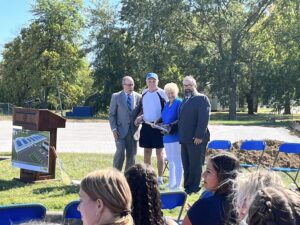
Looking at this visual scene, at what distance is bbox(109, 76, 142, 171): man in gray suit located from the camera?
8844mm

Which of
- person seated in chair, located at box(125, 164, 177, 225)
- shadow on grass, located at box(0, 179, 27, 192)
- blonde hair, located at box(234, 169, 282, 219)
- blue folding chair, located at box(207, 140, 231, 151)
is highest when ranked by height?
blonde hair, located at box(234, 169, 282, 219)

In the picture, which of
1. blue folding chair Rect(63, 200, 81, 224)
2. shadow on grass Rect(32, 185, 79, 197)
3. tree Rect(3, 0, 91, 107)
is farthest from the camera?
tree Rect(3, 0, 91, 107)

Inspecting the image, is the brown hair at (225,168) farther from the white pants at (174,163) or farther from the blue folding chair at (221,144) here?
the blue folding chair at (221,144)

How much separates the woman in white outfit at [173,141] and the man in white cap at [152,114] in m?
0.27

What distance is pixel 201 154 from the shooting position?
26.6 feet

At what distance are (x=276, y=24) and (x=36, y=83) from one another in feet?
81.6

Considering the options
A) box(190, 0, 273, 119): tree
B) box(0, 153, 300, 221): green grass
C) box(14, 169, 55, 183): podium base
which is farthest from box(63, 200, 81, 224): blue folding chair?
box(190, 0, 273, 119): tree

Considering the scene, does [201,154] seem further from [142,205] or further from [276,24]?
[276,24]

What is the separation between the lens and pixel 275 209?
5.86ft

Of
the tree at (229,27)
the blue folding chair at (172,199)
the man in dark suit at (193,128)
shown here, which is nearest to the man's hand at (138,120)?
the man in dark suit at (193,128)

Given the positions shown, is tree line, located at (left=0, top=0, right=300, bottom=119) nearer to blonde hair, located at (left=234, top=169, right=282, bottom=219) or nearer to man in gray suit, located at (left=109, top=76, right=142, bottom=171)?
man in gray suit, located at (left=109, top=76, right=142, bottom=171)

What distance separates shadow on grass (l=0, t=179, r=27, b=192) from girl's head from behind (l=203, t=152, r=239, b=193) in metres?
5.53

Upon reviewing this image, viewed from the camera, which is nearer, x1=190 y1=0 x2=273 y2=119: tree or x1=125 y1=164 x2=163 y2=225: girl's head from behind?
x1=125 y1=164 x2=163 y2=225: girl's head from behind

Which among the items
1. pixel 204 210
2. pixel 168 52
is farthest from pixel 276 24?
pixel 204 210
